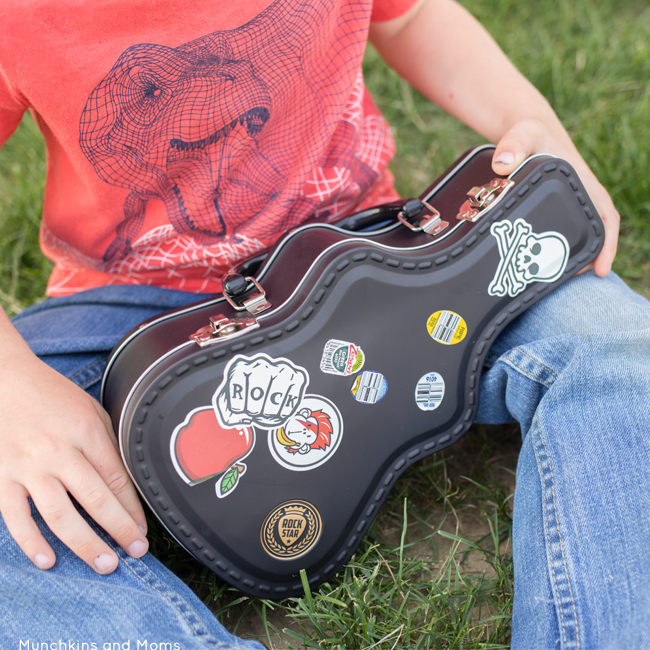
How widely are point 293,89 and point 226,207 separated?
204 millimetres

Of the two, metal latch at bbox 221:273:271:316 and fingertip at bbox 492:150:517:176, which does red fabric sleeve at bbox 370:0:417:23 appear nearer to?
fingertip at bbox 492:150:517:176

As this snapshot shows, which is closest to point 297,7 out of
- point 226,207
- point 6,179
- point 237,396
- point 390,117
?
point 226,207

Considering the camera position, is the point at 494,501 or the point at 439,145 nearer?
the point at 494,501

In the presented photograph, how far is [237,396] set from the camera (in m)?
0.68

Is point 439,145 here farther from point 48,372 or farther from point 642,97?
point 48,372

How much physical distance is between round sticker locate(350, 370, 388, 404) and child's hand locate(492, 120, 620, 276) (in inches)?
15.1

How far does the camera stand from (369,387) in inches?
29.6

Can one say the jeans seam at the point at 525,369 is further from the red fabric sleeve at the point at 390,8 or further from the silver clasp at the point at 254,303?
the red fabric sleeve at the point at 390,8

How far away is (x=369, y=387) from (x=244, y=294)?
0.21 meters

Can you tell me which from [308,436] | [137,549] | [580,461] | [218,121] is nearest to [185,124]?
[218,121]

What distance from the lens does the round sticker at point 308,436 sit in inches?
27.8

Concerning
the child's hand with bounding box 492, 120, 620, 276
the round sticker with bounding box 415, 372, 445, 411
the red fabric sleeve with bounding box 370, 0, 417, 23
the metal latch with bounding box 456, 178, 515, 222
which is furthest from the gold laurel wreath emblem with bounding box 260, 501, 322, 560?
the red fabric sleeve with bounding box 370, 0, 417, 23

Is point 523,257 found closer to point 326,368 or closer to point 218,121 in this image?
point 326,368

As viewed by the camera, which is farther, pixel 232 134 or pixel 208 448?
pixel 232 134
